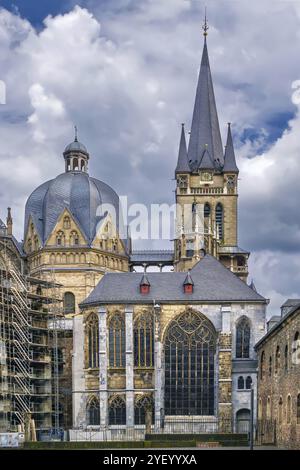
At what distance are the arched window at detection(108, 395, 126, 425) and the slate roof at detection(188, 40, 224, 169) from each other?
4290cm

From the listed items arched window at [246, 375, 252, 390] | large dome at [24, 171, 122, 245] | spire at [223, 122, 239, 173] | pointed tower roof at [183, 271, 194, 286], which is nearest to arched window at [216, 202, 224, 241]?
spire at [223, 122, 239, 173]

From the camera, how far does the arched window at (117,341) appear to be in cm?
6184

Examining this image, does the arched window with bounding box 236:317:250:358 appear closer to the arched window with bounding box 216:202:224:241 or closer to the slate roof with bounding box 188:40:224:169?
the arched window with bounding box 216:202:224:241

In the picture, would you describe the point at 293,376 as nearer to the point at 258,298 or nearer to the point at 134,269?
the point at 258,298

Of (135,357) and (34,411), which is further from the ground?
(135,357)

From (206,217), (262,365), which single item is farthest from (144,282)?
(206,217)

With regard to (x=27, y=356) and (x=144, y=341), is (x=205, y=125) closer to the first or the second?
(x=144, y=341)

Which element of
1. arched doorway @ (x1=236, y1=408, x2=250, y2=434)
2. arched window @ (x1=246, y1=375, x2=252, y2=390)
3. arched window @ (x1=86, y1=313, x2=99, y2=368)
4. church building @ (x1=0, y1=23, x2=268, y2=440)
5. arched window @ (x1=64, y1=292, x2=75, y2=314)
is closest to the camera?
arched doorway @ (x1=236, y1=408, x2=250, y2=434)

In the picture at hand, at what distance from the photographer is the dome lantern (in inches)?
3430

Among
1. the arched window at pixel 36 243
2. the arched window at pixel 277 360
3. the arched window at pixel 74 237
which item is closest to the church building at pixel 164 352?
the arched window at pixel 74 237

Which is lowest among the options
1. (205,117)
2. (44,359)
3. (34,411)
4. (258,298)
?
(34,411)
